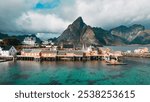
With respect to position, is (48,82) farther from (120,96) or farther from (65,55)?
(65,55)

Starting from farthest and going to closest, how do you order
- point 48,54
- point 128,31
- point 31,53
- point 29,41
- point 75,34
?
point 128,31
point 75,34
point 29,41
point 31,53
point 48,54

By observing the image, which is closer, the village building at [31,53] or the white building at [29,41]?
the village building at [31,53]

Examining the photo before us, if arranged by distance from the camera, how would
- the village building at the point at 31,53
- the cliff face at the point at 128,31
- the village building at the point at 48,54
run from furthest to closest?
the cliff face at the point at 128,31 < the village building at the point at 31,53 < the village building at the point at 48,54

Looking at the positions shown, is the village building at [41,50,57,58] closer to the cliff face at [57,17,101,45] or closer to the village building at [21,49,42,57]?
the village building at [21,49,42,57]

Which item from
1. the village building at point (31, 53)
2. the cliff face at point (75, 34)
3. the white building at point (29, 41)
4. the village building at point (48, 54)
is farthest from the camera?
the white building at point (29, 41)

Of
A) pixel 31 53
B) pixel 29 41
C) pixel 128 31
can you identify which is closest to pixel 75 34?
pixel 29 41

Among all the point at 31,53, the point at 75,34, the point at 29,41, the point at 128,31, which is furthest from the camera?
the point at 128,31

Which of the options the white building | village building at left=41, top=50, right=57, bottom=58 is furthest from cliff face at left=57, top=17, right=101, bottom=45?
village building at left=41, top=50, right=57, bottom=58

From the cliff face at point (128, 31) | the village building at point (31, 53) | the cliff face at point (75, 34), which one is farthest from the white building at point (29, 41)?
the cliff face at point (128, 31)

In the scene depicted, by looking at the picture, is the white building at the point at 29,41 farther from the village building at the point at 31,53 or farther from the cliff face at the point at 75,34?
the village building at the point at 31,53

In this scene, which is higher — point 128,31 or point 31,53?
point 128,31

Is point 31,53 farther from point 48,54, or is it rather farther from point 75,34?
point 75,34

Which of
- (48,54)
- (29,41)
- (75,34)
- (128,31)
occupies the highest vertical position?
(128,31)
